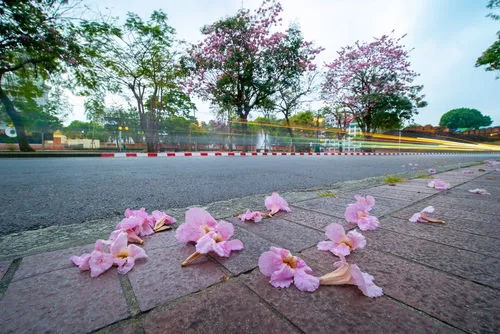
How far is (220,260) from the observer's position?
2.75 ft

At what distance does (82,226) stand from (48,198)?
0.99 metres

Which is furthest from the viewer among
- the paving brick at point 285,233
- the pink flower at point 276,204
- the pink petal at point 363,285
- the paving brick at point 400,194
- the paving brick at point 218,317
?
the paving brick at point 400,194

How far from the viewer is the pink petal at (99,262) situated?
749mm

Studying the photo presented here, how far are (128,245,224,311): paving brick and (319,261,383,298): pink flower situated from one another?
327 millimetres

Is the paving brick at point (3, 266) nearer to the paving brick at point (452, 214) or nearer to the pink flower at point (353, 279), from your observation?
the pink flower at point (353, 279)

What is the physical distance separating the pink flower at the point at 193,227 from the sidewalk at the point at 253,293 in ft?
0.15

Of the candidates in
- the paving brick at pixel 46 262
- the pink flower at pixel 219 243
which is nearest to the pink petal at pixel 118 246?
the paving brick at pixel 46 262

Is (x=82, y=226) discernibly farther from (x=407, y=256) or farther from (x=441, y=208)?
(x=441, y=208)

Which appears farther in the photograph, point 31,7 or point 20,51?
point 20,51

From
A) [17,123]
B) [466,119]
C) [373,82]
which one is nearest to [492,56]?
[373,82]

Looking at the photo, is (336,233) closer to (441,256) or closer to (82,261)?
(441,256)

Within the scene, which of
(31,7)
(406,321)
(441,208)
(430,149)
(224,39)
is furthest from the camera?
(430,149)

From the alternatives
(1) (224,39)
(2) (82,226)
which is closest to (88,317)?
(2) (82,226)

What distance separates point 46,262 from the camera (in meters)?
0.82
